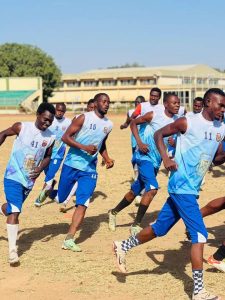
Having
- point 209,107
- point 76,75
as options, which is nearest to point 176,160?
point 209,107

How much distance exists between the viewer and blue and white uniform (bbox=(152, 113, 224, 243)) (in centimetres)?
539

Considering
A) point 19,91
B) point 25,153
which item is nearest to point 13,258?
point 25,153

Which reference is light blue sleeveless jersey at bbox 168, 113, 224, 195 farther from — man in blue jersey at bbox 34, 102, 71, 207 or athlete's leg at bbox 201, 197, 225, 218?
man in blue jersey at bbox 34, 102, 71, 207

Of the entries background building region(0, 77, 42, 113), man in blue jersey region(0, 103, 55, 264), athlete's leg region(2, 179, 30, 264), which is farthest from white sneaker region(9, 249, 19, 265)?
background building region(0, 77, 42, 113)

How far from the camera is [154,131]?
8578 mm

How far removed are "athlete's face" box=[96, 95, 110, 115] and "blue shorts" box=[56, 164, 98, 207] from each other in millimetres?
902

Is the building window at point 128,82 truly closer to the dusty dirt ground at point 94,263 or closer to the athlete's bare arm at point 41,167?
the dusty dirt ground at point 94,263

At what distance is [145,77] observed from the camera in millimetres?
93312

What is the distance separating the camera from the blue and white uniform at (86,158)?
7.58 metres

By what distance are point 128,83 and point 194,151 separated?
9082 cm

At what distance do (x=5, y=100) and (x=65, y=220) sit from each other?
66.2m

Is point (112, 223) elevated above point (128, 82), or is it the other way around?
point (112, 223)

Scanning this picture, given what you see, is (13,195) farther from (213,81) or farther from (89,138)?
(213,81)

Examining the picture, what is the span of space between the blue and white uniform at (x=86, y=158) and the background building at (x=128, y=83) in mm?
77901
